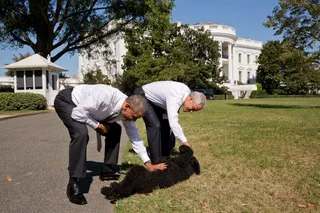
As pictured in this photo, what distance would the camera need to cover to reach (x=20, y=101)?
832 inches

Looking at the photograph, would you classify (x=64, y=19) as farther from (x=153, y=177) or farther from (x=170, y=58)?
(x=153, y=177)

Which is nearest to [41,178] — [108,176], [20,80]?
[108,176]

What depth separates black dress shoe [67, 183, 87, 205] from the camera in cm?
417

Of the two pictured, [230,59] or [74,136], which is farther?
[230,59]

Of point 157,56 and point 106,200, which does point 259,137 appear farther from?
point 157,56

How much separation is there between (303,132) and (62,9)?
2218 centimetres

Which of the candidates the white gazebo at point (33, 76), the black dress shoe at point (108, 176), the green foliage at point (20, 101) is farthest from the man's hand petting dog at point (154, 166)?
the white gazebo at point (33, 76)

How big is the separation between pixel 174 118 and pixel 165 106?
2.22ft

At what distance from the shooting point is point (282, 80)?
59219 millimetres

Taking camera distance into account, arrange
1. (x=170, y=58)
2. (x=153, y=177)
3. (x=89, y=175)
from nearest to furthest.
Answer: (x=153, y=177) → (x=89, y=175) → (x=170, y=58)

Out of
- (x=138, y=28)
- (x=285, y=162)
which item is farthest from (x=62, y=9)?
(x=285, y=162)

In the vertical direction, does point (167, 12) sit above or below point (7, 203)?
above

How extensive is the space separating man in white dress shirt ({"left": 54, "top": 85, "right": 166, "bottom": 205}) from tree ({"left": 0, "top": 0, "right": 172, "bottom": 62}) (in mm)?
22158

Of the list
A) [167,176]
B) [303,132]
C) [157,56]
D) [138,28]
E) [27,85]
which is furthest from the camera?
[157,56]
